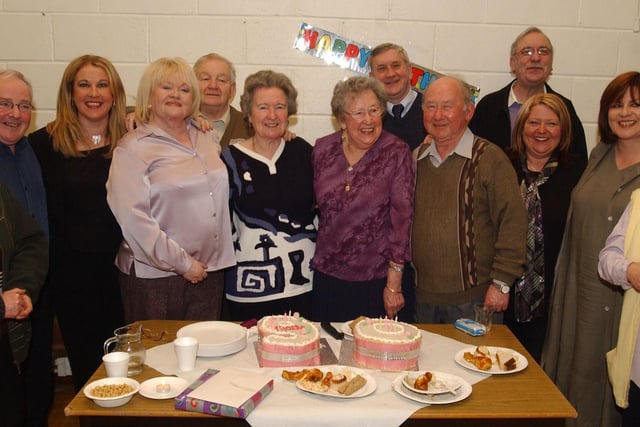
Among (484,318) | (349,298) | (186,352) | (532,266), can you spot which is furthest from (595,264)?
(186,352)

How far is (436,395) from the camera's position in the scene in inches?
64.0

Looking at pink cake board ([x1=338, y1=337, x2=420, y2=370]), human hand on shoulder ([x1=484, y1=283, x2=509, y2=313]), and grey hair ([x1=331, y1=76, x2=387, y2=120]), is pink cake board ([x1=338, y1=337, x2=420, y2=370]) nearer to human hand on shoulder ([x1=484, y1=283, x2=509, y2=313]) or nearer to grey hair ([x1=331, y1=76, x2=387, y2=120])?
human hand on shoulder ([x1=484, y1=283, x2=509, y2=313])

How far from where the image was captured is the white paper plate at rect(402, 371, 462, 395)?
1635 millimetres

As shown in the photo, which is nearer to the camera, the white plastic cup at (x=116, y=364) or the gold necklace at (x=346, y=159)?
the white plastic cup at (x=116, y=364)

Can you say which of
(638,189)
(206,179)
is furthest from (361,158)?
(638,189)

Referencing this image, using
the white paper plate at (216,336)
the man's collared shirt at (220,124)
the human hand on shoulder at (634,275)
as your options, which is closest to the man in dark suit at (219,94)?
the man's collared shirt at (220,124)

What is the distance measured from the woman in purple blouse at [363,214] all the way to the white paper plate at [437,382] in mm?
773

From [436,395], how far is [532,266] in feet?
3.94

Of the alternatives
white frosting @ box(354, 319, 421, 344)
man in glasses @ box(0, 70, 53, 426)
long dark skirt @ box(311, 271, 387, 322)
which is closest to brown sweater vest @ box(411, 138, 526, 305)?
long dark skirt @ box(311, 271, 387, 322)

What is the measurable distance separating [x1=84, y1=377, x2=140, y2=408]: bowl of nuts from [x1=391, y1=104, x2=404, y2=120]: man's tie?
200cm

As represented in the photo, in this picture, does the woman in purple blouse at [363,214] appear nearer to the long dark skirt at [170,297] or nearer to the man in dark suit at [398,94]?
the long dark skirt at [170,297]

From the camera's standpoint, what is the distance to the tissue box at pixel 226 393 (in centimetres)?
152

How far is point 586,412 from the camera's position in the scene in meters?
2.54

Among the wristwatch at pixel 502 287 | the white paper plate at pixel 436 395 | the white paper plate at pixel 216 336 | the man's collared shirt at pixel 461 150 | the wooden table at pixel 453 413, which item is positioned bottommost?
the wooden table at pixel 453 413
